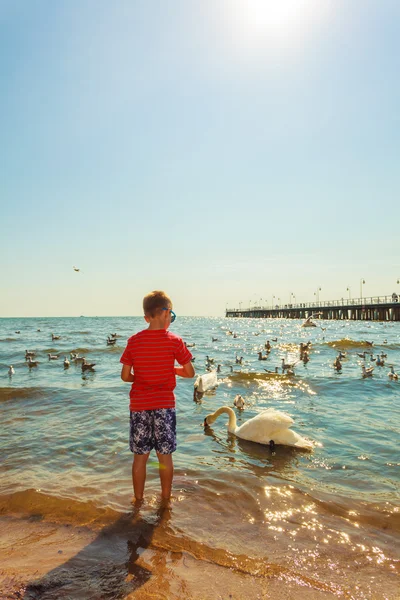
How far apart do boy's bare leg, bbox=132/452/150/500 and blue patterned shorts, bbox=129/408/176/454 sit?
13 cm

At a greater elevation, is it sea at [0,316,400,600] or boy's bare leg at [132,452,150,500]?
boy's bare leg at [132,452,150,500]

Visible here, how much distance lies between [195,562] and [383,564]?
5.48 ft

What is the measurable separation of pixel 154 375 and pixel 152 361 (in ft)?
0.53

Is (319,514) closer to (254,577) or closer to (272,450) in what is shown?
(254,577)

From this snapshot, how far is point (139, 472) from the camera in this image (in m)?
4.61

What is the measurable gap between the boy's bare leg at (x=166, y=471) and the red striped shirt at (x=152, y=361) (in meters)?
0.59

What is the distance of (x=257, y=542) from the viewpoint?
3.86m

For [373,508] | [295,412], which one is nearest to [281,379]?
[295,412]

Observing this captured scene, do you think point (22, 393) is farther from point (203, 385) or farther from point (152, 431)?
point (152, 431)

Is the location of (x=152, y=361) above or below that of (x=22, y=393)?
above

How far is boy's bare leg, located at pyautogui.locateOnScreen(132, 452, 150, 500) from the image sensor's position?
4559 millimetres

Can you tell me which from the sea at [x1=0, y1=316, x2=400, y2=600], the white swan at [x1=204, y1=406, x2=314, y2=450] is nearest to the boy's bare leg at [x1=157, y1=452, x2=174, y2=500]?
the sea at [x1=0, y1=316, x2=400, y2=600]

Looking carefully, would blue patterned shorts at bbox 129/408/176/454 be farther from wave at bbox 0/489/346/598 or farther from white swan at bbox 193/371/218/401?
white swan at bbox 193/371/218/401

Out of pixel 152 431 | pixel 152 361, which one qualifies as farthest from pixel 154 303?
pixel 152 431
